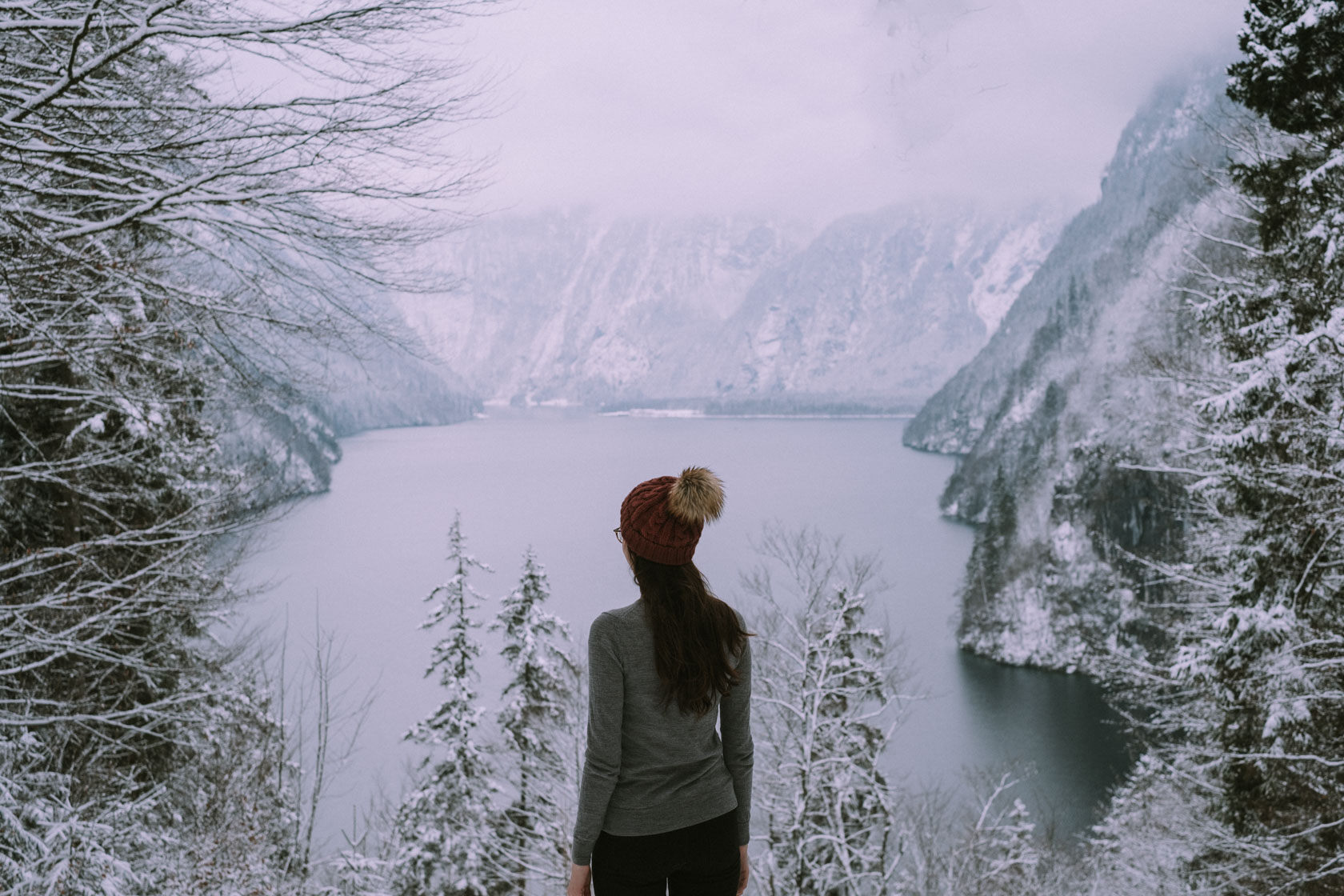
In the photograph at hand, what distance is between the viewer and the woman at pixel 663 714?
6.75 feet

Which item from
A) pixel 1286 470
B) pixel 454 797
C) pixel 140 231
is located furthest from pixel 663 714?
pixel 454 797

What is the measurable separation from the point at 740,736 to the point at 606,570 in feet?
149

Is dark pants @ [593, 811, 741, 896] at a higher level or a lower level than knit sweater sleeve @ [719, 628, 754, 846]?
lower

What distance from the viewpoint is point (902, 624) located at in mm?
43812

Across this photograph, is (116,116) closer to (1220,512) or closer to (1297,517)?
(1297,517)

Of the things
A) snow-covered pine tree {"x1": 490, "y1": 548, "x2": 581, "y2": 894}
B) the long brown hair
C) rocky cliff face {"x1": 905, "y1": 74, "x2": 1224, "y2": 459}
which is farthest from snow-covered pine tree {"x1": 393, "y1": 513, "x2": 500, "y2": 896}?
rocky cliff face {"x1": 905, "y1": 74, "x2": 1224, "y2": 459}

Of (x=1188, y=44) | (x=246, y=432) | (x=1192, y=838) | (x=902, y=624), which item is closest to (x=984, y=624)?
(x=902, y=624)

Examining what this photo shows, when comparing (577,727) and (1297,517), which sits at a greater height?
(1297,517)

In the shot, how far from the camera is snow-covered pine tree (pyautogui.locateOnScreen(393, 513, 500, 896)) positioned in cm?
1431

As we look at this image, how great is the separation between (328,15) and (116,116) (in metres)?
1.44

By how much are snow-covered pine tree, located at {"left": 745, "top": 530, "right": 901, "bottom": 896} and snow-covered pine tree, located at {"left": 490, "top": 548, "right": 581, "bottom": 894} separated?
3.39 metres

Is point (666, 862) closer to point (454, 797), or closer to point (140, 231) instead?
point (140, 231)

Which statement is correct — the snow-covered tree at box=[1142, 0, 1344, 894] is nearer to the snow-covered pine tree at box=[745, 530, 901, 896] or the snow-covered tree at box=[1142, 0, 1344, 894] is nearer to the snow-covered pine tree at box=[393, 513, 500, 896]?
the snow-covered pine tree at box=[745, 530, 901, 896]

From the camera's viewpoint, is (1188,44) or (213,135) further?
(1188,44)
